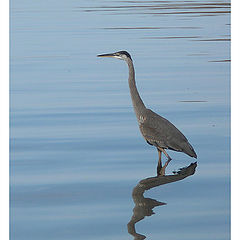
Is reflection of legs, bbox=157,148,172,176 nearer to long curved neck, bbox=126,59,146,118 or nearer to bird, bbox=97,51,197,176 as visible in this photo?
bird, bbox=97,51,197,176

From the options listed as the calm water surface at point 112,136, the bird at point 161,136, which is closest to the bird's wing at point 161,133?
the bird at point 161,136

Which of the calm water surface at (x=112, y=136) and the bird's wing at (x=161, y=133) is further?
the bird's wing at (x=161, y=133)

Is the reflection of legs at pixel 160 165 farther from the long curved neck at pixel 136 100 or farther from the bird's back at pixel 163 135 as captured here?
the long curved neck at pixel 136 100

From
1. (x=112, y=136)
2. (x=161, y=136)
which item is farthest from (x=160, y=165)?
(x=112, y=136)

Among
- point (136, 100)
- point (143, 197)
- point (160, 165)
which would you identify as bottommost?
point (143, 197)

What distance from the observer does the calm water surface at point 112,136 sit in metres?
7.17

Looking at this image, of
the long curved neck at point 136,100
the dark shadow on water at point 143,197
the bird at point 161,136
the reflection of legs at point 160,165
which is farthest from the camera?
the long curved neck at point 136,100

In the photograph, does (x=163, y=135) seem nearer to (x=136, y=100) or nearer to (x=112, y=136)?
(x=136, y=100)

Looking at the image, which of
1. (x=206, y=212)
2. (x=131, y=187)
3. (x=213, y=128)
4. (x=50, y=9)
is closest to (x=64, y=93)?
(x=213, y=128)

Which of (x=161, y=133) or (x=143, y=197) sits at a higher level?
(x=161, y=133)

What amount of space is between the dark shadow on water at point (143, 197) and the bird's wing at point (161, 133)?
1.05 feet

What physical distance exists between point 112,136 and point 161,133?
114cm

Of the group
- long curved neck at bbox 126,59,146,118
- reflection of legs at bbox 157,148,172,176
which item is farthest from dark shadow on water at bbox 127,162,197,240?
long curved neck at bbox 126,59,146,118

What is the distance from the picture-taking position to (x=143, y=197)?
25.9 feet
